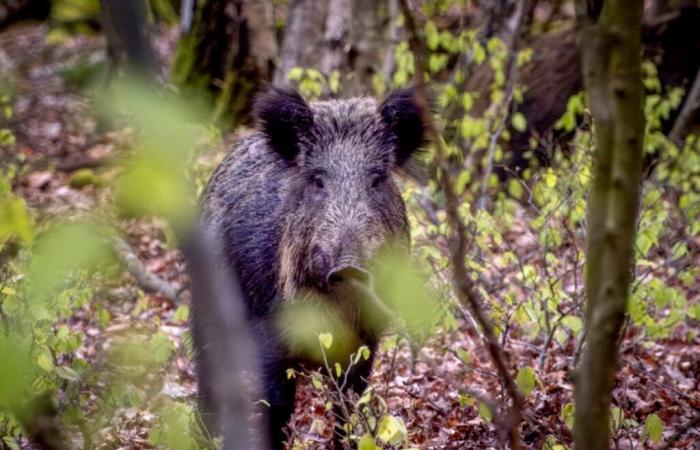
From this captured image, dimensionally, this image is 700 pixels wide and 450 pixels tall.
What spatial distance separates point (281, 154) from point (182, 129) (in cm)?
347

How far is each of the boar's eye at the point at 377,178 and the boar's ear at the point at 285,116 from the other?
0.50 metres

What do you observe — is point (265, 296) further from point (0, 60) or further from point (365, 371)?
point (0, 60)

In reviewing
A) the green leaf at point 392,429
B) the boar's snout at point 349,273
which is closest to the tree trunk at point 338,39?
the boar's snout at point 349,273

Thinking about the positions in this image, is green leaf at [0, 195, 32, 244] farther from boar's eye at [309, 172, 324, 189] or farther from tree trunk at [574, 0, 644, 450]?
boar's eye at [309, 172, 324, 189]

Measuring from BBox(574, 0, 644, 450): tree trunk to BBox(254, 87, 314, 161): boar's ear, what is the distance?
2.66 meters

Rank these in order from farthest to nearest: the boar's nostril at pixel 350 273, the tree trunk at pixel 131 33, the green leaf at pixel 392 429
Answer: the boar's nostril at pixel 350 273
the green leaf at pixel 392 429
the tree trunk at pixel 131 33

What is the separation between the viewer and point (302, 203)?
436 cm

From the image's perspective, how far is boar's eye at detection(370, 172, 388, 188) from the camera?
4320mm

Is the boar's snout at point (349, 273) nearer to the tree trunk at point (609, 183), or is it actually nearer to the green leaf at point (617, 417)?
the green leaf at point (617, 417)

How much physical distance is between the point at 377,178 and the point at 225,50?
7.65 metres

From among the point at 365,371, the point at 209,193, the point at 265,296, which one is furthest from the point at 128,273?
the point at 365,371

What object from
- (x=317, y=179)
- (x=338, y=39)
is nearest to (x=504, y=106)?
(x=338, y=39)

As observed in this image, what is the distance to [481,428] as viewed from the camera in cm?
446

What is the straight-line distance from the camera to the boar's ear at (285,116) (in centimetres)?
458
